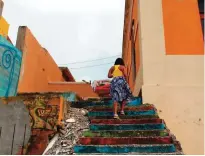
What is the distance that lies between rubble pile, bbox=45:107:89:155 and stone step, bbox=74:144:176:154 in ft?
0.77

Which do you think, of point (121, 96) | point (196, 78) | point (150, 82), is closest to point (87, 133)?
point (121, 96)

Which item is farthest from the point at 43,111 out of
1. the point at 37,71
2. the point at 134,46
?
the point at 37,71

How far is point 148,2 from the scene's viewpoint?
802 centimetres

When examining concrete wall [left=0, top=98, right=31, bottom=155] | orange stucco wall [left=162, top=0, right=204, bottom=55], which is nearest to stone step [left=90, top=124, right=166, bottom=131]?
concrete wall [left=0, top=98, right=31, bottom=155]

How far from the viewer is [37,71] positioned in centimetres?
1120

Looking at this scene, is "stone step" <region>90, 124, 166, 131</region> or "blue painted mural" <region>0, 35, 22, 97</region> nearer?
"stone step" <region>90, 124, 166, 131</region>

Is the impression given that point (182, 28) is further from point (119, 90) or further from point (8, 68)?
point (8, 68)

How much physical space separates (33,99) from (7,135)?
0.87 metres

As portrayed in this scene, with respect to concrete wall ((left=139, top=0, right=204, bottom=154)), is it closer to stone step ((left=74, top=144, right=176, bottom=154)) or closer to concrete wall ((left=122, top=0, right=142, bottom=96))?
concrete wall ((left=122, top=0, right=142, bottom=96))

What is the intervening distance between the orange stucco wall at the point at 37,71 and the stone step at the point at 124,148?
17.6 feet

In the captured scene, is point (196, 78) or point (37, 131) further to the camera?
point (196, 78)

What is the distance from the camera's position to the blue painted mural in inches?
319

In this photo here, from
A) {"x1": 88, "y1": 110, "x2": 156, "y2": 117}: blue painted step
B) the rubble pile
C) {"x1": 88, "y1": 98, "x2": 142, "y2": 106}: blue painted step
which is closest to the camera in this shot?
the rubble pile

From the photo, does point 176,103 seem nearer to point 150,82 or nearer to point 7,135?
point 150,82
